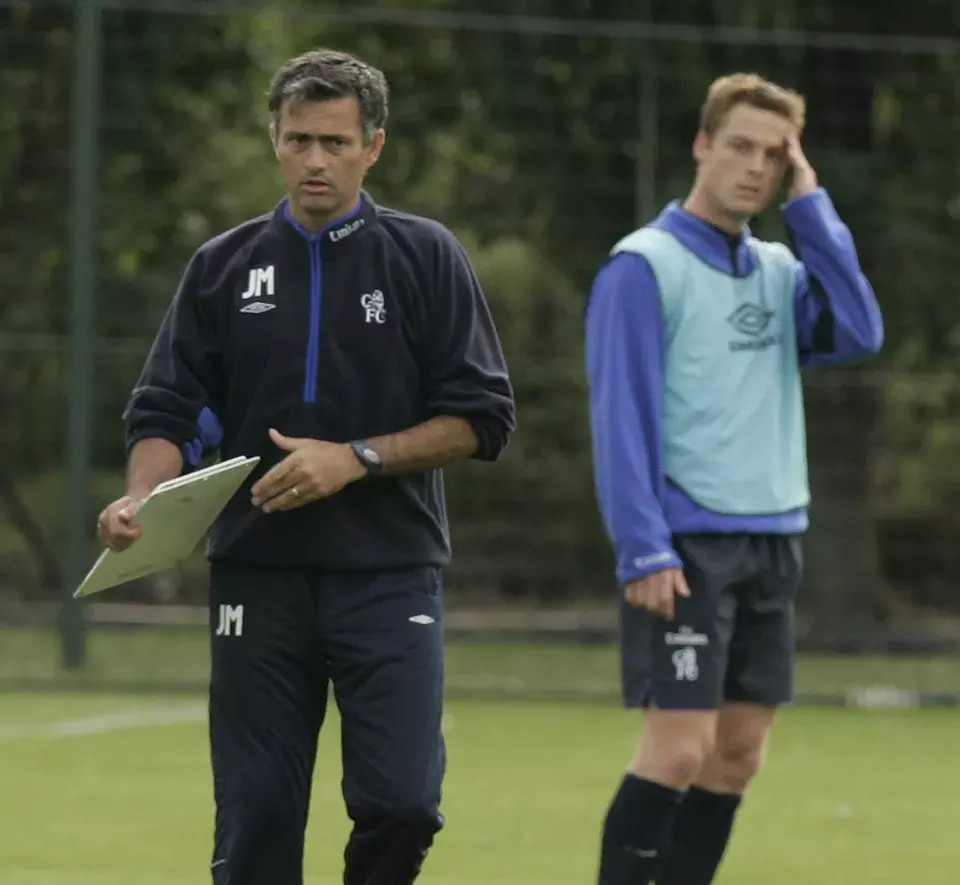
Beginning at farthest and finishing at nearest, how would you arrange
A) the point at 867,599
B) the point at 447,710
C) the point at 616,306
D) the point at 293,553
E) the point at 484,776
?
the point at 867,599
the point at 447,710
the point at 484,776
the point at 616,306
the point at 293,553

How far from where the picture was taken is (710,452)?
19.6ft

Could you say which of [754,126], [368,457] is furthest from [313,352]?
[754,126]

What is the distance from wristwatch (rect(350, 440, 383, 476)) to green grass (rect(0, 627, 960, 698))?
692cm

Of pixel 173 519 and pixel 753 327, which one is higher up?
pixel 753 327

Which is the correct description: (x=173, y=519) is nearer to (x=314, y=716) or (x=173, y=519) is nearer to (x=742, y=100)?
(x=314, y=716)

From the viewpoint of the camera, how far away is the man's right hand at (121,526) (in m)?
4.91

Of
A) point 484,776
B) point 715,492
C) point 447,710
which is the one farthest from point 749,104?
point 447,710

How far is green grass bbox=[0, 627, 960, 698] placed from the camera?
12172 mm

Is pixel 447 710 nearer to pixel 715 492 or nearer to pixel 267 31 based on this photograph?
pixel 267 31

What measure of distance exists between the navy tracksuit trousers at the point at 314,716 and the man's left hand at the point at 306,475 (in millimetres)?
236

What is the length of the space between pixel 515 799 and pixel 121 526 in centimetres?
392

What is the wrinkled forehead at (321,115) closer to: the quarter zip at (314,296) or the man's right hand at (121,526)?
the quarter zip at (314,296)

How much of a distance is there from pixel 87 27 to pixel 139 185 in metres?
0.86

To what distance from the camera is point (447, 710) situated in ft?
37.5
